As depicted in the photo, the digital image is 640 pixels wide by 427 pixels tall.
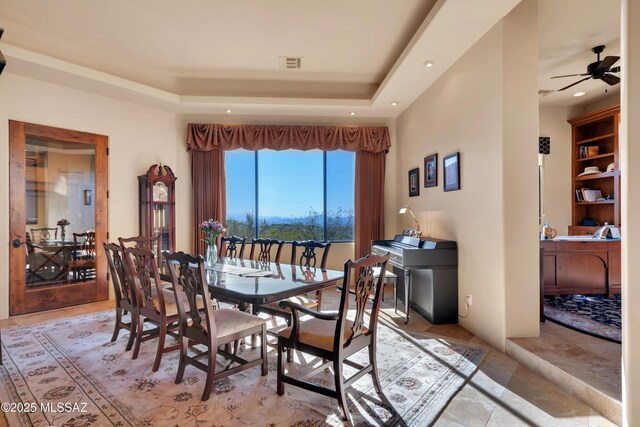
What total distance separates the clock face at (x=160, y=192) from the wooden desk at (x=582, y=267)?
5.08 metres

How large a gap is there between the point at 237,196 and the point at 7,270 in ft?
9.94

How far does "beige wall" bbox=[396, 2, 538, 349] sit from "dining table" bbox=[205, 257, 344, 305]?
142 cm

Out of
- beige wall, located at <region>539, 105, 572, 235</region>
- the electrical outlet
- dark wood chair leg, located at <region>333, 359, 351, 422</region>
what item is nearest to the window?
the electrical outlet

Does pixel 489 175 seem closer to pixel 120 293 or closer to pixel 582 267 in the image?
pixel 582 267

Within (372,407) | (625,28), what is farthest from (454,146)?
(372,407)

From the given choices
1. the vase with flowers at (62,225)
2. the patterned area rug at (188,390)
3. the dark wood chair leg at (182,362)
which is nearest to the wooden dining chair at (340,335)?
the patterned area rug at (188,390)

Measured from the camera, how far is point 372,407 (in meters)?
2.11

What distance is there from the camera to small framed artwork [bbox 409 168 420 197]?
4727mm

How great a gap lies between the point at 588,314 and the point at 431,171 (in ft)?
7.27

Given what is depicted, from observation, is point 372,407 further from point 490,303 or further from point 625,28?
point 625,28

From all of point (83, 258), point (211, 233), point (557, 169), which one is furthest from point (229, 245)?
point (557, 169)

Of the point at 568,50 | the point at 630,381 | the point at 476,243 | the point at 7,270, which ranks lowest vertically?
the point at 630,381

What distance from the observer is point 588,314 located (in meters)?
3.45

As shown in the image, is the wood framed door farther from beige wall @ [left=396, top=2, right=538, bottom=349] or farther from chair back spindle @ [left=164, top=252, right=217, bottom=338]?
beige wall @ [left=396, top=2, right=538, bottom=349]
